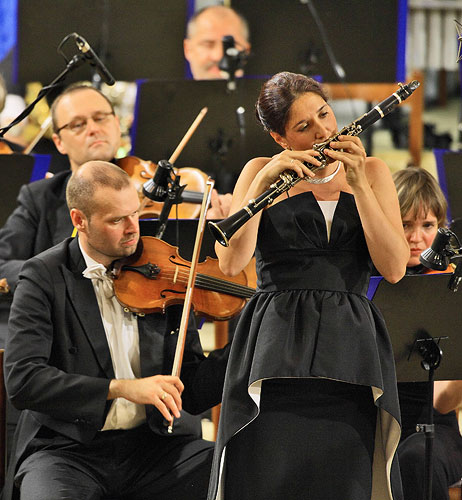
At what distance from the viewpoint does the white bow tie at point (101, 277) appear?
7.57 feet

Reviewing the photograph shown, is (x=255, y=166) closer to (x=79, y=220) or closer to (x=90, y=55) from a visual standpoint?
(x=79, y=220)

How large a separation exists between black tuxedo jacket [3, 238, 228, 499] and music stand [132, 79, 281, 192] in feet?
3.90

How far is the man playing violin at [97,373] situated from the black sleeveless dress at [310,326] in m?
0.49

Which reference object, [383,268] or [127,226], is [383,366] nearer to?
[383,268]

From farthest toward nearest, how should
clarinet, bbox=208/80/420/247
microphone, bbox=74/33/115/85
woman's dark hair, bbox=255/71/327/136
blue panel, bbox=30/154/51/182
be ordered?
1. blue panel, bbox=30/154/51/182
2. microphone, bbox=74/33/115/85
3. woman's dark hair, bbox=255/71/327/136
4. clarinet, bbox=208/80/420/247

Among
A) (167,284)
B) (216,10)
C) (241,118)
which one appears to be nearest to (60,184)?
→ (241,118)

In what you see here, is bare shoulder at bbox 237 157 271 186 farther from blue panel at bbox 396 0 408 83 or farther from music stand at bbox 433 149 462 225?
blue panel at bbox 396 0 408 83

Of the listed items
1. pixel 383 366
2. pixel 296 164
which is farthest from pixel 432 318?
pixel 296 164

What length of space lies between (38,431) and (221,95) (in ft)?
5.43

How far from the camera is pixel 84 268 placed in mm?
2330

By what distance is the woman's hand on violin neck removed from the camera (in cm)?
199

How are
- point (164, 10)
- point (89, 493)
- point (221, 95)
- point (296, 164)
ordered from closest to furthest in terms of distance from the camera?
point (296, 164) → point (89, 493) → point (221, 95) → point (164, 10)

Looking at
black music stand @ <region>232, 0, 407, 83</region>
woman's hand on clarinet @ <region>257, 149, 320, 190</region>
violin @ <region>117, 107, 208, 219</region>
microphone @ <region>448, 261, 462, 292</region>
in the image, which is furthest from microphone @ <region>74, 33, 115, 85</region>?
black music stand @ <region>232, 0, 407, 83</region>

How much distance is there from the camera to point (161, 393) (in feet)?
6.58
